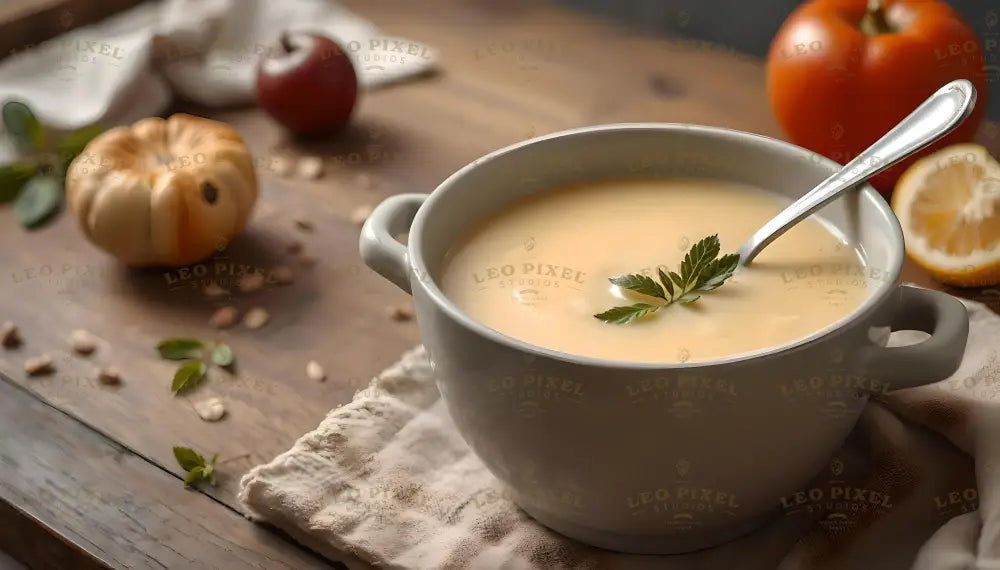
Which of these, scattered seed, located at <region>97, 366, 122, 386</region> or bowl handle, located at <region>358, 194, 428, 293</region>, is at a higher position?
bowl handle, located at <region>358, 194, 428, 293</region>

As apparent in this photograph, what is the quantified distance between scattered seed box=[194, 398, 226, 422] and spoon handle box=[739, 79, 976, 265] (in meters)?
0.46

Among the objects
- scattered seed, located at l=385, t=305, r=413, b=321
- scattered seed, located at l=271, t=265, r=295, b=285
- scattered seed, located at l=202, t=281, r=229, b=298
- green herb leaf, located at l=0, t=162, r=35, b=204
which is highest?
scattered seed, located at l=385, t=305, r=413, b=321

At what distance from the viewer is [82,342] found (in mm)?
1072

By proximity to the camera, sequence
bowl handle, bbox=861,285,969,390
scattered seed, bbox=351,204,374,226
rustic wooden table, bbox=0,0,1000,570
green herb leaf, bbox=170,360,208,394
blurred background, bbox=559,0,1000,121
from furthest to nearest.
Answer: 1. blurred background, bbox=559,0,1000,121
2. scattered seed, bbox=351,204,374,226
3. green herb leaf, bbox=170,360,208,394
4. rustic wooden table, bbox=0,0,1000,570
5. bowl handle, bbox=861,285,969,390

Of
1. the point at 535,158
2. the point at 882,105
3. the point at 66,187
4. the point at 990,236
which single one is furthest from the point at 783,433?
the point at 66,187

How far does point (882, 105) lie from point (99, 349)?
830mm

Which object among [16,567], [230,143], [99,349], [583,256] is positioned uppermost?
[583,256]

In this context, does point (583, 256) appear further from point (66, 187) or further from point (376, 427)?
point (66, 187)

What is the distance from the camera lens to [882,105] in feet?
3.98

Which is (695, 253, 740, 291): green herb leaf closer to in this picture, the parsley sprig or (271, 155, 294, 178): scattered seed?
the parsley sprig

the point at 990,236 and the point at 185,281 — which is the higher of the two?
the point at 990,236

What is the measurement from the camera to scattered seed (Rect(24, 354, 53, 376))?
1037 millimetres

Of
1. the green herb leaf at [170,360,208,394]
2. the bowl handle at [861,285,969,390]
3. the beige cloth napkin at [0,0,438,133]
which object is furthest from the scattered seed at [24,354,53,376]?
the bowl handle at [861,285,969,390]

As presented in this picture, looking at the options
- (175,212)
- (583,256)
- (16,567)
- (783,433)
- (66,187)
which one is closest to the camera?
(783,433)
